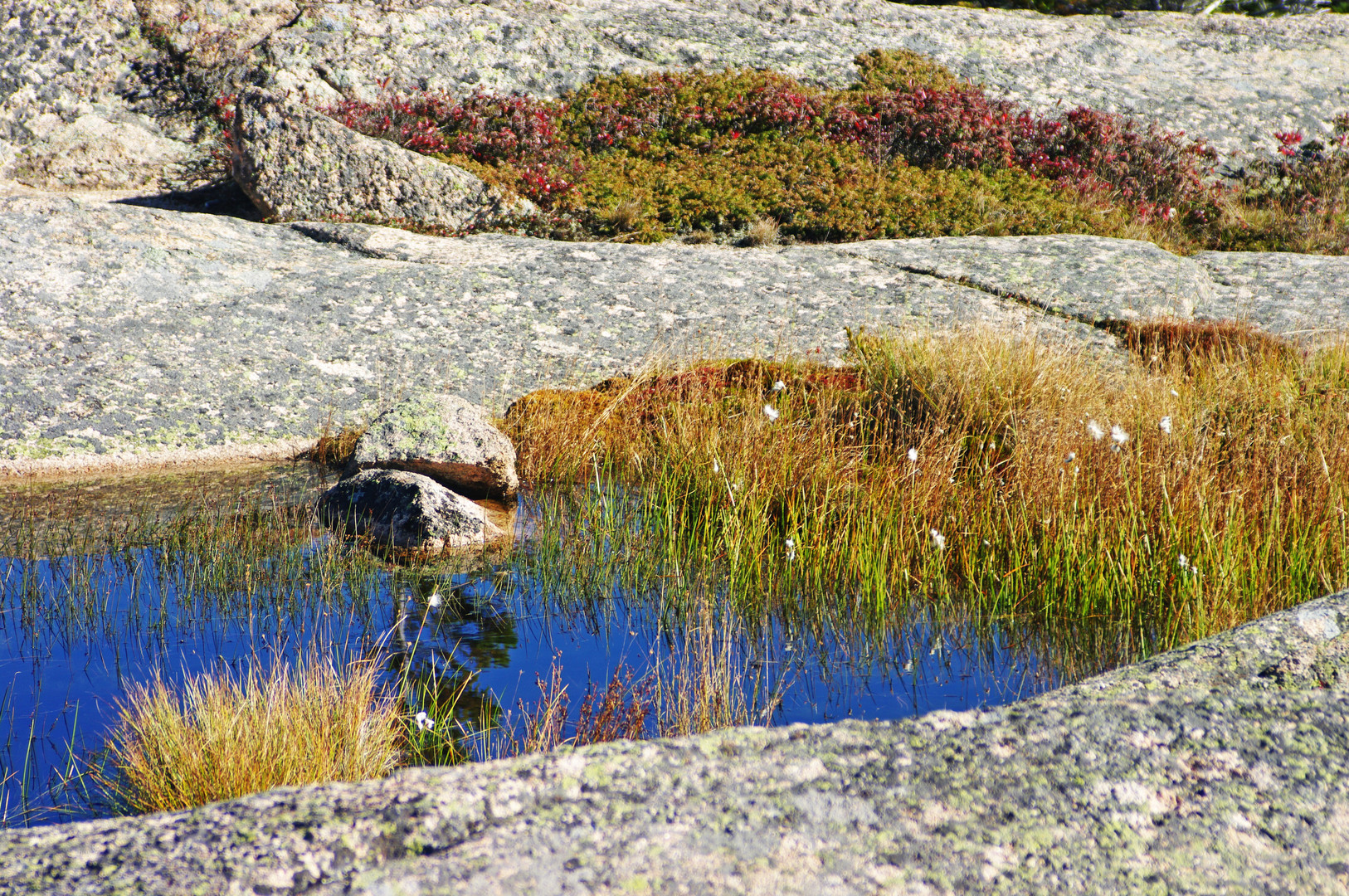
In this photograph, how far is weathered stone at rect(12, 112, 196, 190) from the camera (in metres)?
11.7

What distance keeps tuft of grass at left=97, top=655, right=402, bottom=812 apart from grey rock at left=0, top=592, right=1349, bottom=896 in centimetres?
197

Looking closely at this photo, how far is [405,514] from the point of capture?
203 inches

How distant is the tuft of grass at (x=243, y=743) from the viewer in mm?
2760

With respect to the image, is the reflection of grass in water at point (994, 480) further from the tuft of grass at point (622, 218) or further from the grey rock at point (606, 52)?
the grey rock at point (606, 52)

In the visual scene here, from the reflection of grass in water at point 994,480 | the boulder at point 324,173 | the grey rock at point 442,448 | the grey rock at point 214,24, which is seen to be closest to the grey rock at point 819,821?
the reflection of grass in water at point 994,480

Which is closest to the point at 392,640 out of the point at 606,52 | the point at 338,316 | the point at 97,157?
the point at 338,316

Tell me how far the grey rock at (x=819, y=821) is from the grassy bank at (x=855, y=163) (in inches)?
399

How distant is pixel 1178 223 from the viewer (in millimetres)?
13133

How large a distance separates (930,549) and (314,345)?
4.85 meters

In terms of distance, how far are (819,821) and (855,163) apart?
502 inches

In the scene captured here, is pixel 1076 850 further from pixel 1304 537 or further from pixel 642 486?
pixel 642 486

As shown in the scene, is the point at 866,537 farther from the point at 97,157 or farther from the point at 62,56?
the point at 62,56

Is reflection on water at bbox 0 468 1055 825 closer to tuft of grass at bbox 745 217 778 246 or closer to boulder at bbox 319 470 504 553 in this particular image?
boulder at bbox 319 470 504 553

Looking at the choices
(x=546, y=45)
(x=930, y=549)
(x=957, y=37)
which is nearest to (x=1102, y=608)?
(x=930, y=549)
